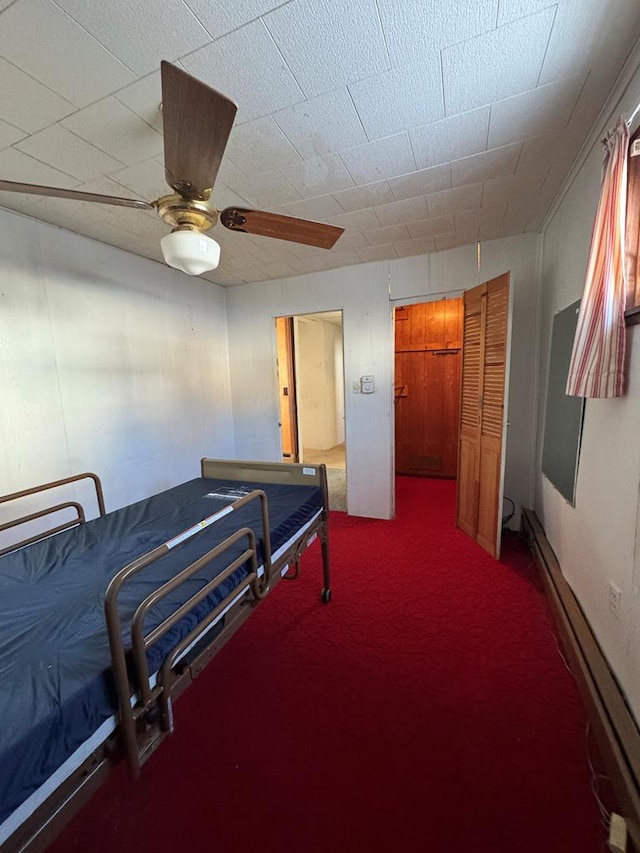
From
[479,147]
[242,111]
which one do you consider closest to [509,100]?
[479,147]

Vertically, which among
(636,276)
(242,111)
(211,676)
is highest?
(242,111)

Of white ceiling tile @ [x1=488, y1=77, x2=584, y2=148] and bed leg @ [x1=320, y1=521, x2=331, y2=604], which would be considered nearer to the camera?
white ceiling tile @ [x1=488, y1=77, x2=584, y2=148]

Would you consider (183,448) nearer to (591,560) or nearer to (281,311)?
(281,311)

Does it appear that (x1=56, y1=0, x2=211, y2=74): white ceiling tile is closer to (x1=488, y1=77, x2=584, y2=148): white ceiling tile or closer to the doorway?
(x1=488, y1=77, x2=584, y2=148): white ceiling tile

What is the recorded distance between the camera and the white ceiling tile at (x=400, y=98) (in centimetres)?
124

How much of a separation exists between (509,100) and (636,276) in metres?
0.89

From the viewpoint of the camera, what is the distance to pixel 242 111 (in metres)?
1.39

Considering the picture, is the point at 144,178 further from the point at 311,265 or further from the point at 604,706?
the point at 604,706

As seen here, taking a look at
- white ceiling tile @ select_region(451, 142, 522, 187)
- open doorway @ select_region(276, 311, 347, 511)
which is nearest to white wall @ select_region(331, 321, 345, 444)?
Result: open doorway @ select_region(276, 311, 347, 511)

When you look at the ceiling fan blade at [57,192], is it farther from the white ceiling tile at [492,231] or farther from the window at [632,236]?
the white ceiling tile at [492,231]

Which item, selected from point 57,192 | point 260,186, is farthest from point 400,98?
point 57,192

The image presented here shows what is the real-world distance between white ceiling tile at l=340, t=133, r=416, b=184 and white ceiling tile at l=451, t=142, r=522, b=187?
27cm

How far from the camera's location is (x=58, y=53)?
44.2 inches

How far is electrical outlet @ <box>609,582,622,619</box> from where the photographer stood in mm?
1326
